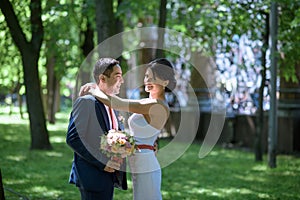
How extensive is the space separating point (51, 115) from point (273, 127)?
59.8 ft

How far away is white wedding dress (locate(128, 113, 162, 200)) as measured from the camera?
486cm

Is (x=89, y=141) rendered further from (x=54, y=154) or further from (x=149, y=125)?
(x=54, y=154)

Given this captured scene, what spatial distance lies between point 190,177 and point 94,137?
7.38m

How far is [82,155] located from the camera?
173 inches

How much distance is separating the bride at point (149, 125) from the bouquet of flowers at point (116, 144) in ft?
0.93

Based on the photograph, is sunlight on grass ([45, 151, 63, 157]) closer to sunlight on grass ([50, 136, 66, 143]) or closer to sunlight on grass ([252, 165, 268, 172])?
sunlight on grass ([50, 136, 66, 143])

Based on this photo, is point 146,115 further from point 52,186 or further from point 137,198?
point 52,186

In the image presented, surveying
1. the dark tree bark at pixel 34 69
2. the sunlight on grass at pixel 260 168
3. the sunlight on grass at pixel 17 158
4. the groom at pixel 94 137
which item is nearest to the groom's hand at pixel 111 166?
the groom at pixel 94 137

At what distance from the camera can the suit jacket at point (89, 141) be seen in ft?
14.3

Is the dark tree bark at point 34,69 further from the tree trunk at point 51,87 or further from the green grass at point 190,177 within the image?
the tree trunk at point 51,87

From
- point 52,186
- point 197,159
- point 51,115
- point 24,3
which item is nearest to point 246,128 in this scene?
point 197,159

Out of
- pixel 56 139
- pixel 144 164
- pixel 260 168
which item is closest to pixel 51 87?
pixel 56 139

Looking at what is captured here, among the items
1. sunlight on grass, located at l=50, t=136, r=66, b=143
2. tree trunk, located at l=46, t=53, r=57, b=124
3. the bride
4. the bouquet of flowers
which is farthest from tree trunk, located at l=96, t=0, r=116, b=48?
tree trunk, located at l=46, t=53, r=57, b=124

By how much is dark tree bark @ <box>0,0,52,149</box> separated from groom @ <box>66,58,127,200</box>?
1064 centimetres
